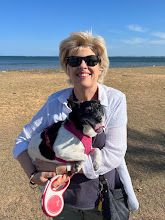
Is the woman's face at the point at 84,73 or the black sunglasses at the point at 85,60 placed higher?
the black sunglasses at the point at 85,60

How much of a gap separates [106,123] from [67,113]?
1.08ft

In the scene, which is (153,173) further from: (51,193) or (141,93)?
(141,93)

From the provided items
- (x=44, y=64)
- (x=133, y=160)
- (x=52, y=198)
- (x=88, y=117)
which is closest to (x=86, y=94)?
(x=88, y=117)

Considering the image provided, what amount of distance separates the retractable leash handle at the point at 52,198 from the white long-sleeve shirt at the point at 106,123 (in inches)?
8.3

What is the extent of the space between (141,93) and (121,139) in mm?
12567

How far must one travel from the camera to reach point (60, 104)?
290cm

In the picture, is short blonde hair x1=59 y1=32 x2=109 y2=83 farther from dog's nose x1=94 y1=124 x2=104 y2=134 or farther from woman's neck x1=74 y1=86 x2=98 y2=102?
dog's nose x1=94 y1=124 x2=104 y2=134

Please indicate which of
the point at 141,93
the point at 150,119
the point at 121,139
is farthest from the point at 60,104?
the point at 141,93

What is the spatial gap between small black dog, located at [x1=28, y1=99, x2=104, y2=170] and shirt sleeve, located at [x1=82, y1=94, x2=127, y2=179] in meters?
0.05

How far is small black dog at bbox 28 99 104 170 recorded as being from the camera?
8.65ft

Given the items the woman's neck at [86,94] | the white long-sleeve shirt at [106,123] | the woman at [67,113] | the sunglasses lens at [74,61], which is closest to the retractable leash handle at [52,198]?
the woman at [67,113]

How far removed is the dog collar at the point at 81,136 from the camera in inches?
105

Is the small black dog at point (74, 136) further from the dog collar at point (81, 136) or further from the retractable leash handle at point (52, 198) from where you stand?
the retractable leash handle at point (52, 198)

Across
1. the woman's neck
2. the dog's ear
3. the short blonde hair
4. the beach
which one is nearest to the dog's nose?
the dog's ear
